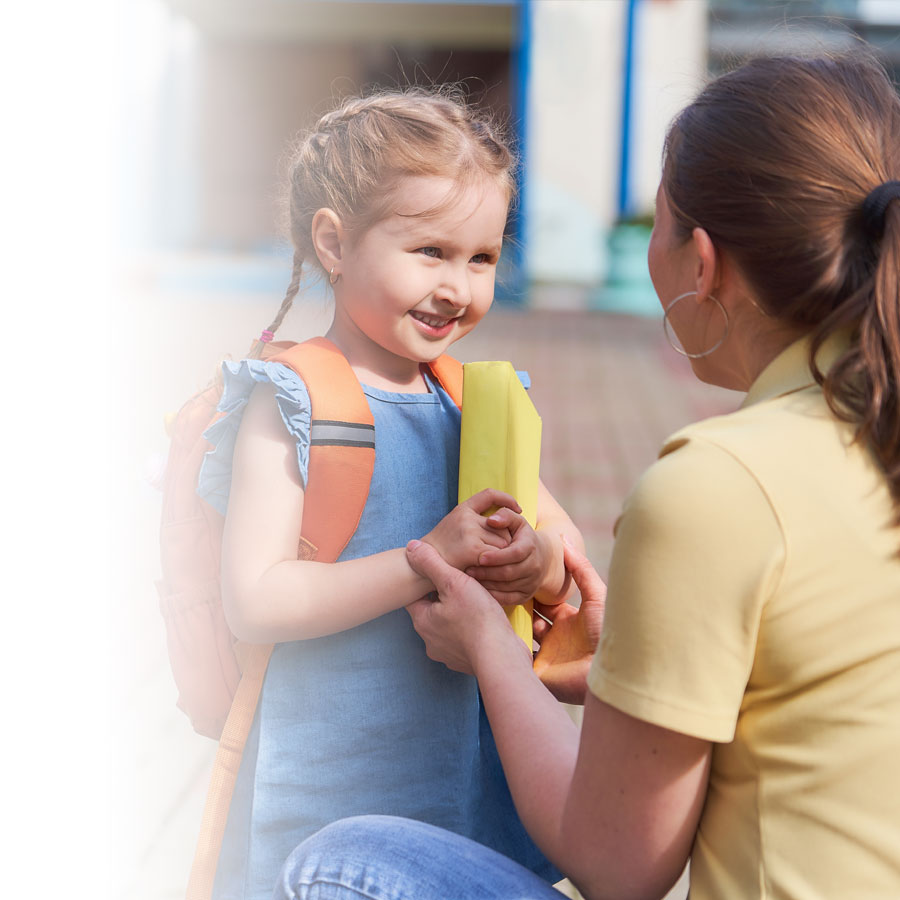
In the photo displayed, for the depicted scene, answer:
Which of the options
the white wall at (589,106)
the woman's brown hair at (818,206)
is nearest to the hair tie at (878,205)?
the woman's brown hair at (818,206)

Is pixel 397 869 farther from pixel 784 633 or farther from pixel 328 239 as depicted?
pixel 328 239

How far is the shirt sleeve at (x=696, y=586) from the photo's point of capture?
3.22 feet

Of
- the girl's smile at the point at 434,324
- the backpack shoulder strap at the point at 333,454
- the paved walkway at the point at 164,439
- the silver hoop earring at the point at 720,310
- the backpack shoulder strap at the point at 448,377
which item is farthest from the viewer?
the paved walkway at the point at 164,439

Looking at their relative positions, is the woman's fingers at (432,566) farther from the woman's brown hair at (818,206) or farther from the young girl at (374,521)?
the woman's brown hair at (818,206)

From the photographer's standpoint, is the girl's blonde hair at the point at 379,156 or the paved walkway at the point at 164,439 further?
the paved walkway at the point at 164,439

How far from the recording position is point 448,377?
154 cm

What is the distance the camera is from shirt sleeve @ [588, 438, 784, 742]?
98 centimetres

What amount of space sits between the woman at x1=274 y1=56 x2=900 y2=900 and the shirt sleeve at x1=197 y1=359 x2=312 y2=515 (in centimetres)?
44

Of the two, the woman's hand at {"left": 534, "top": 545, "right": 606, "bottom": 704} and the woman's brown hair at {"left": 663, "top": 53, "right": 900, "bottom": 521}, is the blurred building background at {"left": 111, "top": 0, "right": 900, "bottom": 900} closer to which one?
the woman's brown hair at {"left": 663, "top": 53, "right": 900, "bottom": 521}

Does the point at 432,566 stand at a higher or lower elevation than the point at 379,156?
lower

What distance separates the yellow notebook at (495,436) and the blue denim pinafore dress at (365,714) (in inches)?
2.7

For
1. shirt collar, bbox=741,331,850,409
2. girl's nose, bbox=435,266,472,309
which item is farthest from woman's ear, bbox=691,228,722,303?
girl's nose, bbox=435,266,472,309

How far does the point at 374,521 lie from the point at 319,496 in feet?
0.38

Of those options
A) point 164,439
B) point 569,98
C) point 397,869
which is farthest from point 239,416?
point 569,98
